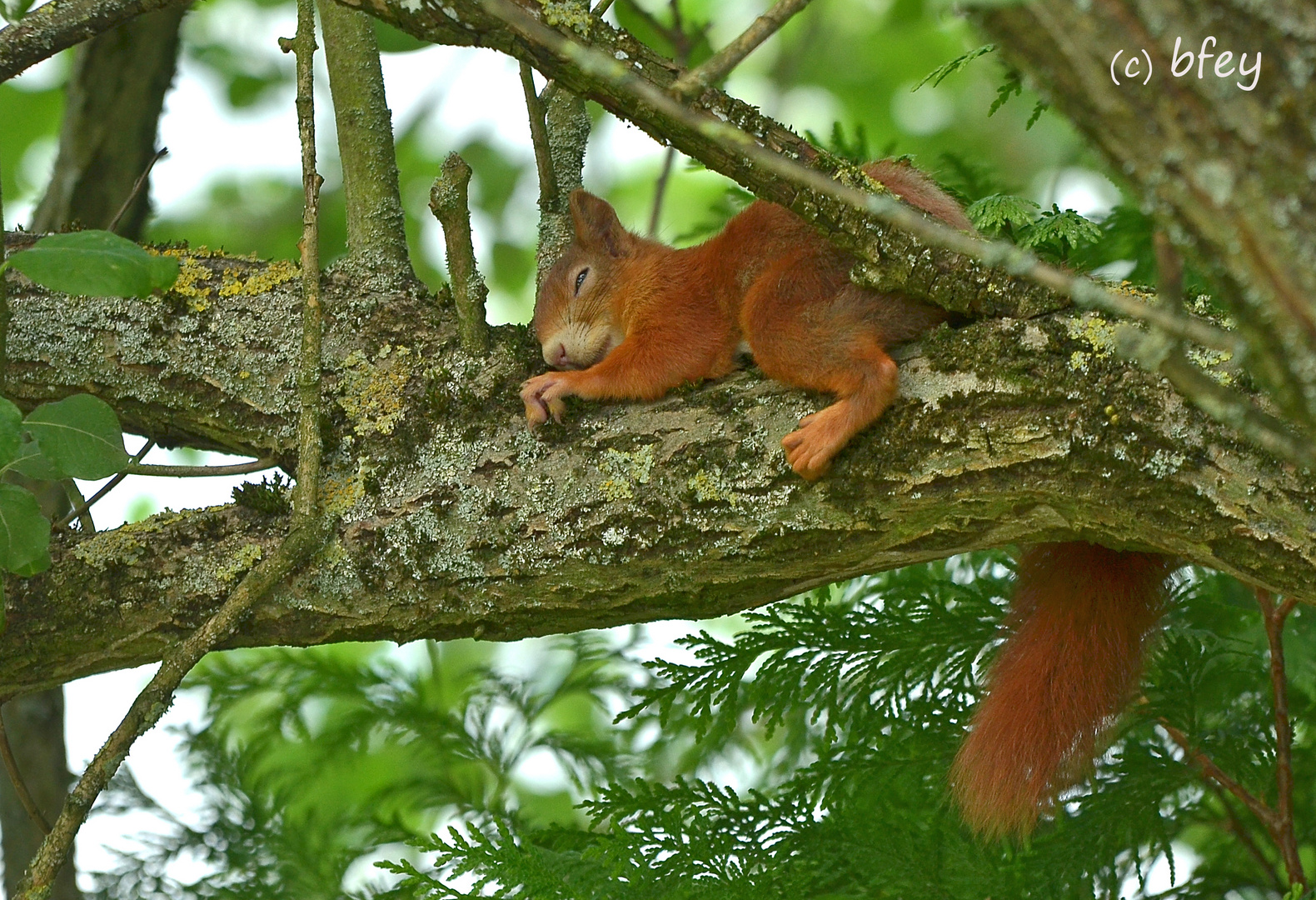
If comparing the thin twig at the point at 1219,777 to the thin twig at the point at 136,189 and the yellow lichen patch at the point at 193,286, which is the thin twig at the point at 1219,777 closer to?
the yellow lichen patch at the point at 193,286

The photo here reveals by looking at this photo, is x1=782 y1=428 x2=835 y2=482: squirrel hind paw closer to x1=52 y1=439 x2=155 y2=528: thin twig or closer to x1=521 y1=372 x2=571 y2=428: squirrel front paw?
x1=521 y1=372 x2=571 y2=428: squirrel front paw

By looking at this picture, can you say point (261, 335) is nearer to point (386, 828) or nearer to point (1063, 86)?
point (386, 828)

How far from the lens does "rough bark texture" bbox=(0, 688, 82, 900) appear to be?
3082 millimetres

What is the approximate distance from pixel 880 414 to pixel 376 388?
36.7 inches

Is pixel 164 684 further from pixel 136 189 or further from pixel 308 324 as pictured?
pixel 136 189

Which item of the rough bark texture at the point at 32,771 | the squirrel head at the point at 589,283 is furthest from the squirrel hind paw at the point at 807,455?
the rough bark texture at the point at 32,771

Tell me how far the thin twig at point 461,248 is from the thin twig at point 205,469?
0.43m

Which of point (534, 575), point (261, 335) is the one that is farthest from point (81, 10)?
point (534, 575)

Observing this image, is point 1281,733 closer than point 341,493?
No

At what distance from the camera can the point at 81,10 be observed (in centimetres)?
209

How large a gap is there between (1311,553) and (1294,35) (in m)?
0.99

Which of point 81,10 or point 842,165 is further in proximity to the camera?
point 81,10

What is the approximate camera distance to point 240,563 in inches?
79.7

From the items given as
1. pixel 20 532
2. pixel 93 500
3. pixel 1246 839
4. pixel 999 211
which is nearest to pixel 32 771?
pixel 93 500
